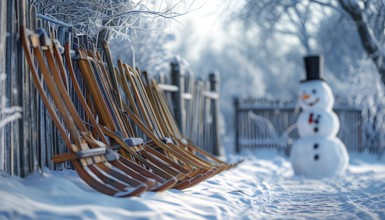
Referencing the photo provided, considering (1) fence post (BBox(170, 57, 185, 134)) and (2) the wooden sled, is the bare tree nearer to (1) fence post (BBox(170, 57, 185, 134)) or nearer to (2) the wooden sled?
(2) the wooden sled

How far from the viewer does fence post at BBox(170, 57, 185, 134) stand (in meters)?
9.04

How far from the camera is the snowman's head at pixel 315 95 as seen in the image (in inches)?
382

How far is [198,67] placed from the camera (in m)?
39.3

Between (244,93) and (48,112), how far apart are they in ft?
88.7

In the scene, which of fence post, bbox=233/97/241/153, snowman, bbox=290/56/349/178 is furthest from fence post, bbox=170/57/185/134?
fence post, bbox=233/97/241/153

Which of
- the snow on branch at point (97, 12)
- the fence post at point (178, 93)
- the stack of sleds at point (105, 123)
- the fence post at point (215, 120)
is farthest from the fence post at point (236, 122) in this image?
the snow on branch at point (97, 12)

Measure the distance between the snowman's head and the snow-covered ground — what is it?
1.77 meters

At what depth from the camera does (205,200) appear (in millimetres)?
5355

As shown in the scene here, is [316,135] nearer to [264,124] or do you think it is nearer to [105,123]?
[264,124]

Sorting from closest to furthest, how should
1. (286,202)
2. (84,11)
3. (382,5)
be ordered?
(286,202) → (84,11) → (382,5)

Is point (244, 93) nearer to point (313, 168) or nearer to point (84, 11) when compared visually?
point (313, 168)

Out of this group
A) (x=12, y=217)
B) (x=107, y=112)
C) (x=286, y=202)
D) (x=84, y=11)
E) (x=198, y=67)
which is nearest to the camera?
(x=12, y=217)

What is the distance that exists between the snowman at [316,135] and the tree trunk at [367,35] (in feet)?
4.38

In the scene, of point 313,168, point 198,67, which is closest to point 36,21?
point 313,168
